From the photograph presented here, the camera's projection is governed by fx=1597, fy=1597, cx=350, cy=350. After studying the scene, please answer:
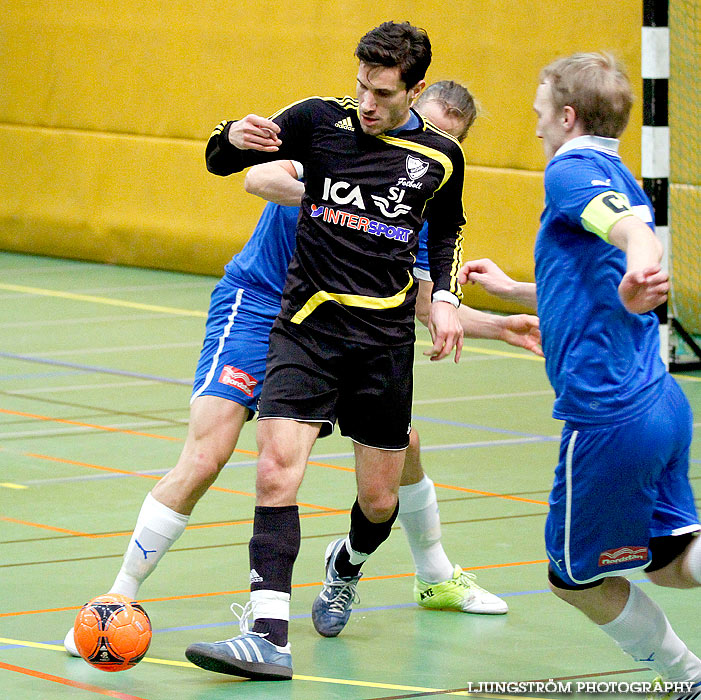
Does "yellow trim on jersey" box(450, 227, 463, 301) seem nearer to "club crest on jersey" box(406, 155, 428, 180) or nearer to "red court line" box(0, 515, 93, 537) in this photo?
"club crest on jersey" box(406, 155, 428, 180)

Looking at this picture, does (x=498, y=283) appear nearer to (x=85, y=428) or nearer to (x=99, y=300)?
(x=85, y=428)

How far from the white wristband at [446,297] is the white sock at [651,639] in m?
1.27

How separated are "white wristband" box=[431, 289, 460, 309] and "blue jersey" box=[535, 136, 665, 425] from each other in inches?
43.0

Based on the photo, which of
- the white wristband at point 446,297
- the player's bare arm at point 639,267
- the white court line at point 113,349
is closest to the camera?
the player's bare arm at point 639,267

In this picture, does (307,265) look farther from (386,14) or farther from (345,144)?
(386,14)

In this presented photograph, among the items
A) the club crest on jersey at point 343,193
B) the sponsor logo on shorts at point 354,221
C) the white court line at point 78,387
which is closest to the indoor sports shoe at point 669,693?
the sponsor logo on shorts at point 354,221

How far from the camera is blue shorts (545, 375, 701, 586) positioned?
3984 millimetres

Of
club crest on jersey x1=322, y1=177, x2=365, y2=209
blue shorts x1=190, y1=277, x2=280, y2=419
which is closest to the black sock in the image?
blue shorts x1=190, y1=277, x2=280, y2=419

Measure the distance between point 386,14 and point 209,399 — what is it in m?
9.32

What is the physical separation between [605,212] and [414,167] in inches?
51.1

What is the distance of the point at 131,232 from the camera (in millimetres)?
16016

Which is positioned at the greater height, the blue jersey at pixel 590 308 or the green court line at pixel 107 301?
the blue jersey at pixel 590 308

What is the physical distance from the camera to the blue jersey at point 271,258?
18.0ft

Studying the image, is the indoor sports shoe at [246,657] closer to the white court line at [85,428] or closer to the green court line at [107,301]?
the white court line at [85,428]
